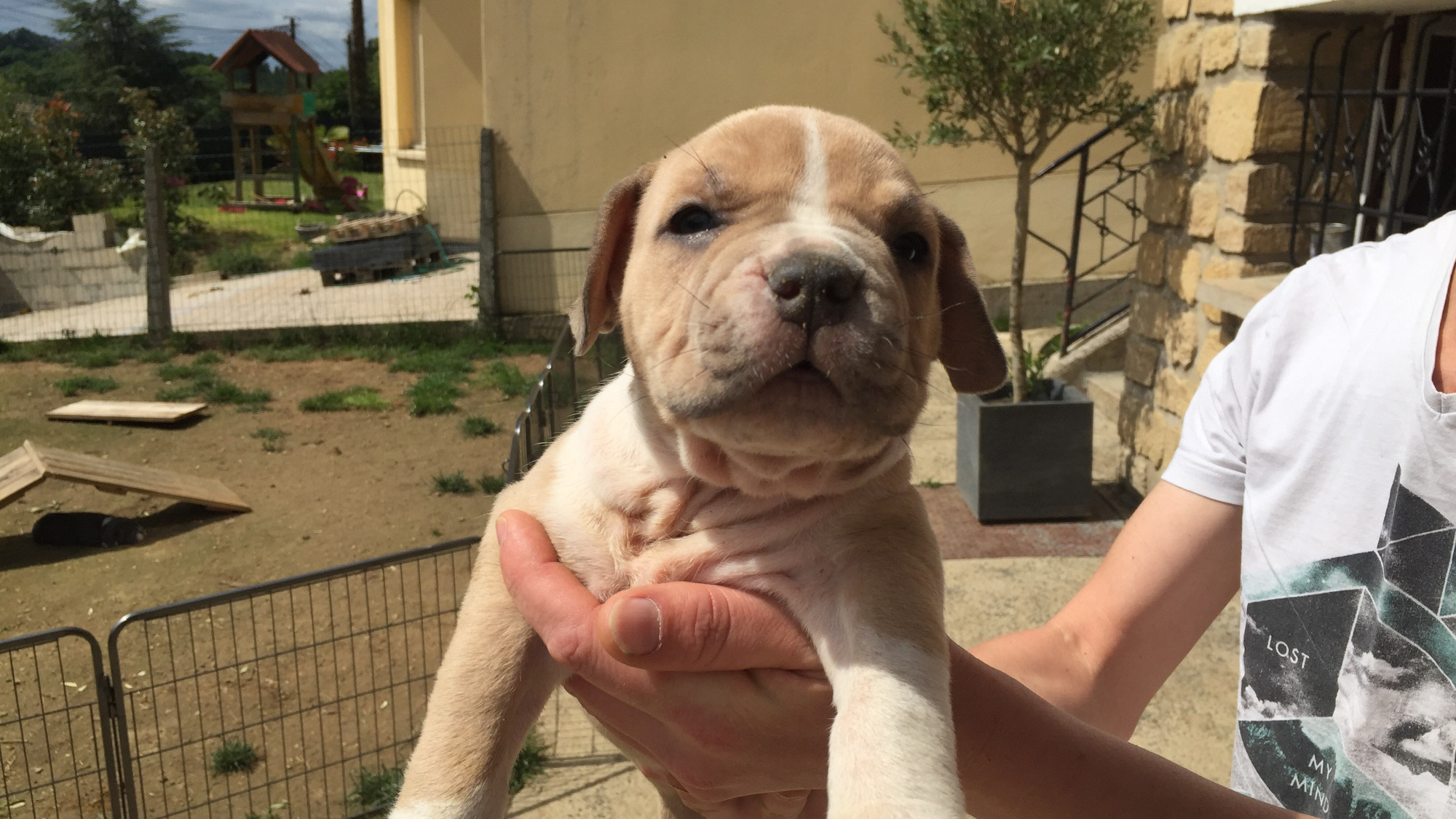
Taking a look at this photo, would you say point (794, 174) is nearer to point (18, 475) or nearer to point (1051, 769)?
point (1051, 769)

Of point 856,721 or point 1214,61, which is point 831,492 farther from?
point 1214,61

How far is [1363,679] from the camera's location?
1.95 m

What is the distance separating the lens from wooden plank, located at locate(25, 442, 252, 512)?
27.0 feet

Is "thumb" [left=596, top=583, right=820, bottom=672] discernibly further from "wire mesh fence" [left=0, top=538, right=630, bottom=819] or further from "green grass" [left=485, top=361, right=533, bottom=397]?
"green grass" [left=485, top=361, right=533, bottom=397]

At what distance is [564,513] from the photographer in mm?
2342

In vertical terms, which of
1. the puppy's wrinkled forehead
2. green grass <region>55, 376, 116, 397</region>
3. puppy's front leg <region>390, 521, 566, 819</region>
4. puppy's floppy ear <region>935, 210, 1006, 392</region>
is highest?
the puppy's wrinkled forehead

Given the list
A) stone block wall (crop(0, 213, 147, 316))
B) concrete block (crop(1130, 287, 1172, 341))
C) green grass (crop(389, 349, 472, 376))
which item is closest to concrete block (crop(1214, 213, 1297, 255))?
concrete block (crop(1130, 287, 1172, 341))

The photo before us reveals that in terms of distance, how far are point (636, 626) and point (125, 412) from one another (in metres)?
10.5

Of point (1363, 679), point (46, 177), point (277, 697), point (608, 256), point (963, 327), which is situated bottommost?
point (277, 697)

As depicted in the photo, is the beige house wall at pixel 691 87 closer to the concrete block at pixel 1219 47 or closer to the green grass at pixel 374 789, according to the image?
the concrete block at pixel 1219 47

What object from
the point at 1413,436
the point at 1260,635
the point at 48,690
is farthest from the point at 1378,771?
the point at 48,690

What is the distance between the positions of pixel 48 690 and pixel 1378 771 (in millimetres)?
6391

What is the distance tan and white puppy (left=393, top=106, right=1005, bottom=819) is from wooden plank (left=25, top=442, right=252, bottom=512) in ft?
22.1

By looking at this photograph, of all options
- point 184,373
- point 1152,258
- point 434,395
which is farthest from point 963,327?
point 184,373
